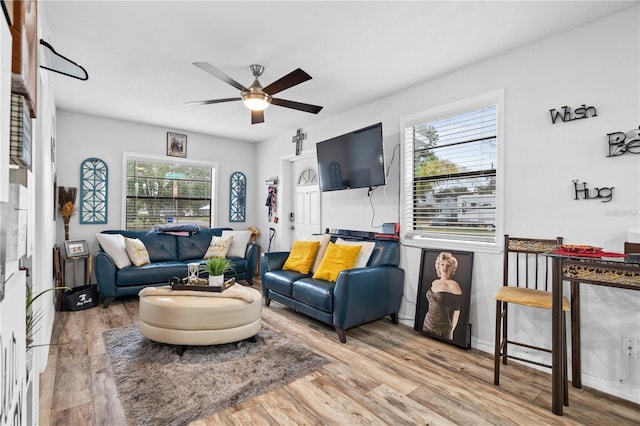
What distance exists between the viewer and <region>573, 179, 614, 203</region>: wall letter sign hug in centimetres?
217

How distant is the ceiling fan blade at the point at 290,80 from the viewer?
2451 mm

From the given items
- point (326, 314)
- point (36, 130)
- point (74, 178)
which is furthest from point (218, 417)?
point (74, 178)

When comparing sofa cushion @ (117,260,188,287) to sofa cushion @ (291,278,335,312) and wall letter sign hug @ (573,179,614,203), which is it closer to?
sofa cushion @ (291,278,335,312)

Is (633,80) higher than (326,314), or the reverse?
(633,80)

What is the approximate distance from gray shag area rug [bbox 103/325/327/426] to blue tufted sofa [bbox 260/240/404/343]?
1.34 ft

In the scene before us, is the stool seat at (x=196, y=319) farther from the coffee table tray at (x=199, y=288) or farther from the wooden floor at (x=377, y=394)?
the wooden floor at (x=377, y=394)

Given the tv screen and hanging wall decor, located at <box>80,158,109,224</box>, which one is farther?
hanging wall decor, located at <box>80,158,109,224</box>

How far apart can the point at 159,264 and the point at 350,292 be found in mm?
2804

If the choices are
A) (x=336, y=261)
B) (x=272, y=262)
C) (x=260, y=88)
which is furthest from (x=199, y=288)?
(x=260, y=88)

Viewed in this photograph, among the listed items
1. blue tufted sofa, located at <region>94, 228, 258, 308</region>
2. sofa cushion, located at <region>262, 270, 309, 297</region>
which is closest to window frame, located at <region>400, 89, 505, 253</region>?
sofa cushion, located at <region>262, 270, 309, 297</region>

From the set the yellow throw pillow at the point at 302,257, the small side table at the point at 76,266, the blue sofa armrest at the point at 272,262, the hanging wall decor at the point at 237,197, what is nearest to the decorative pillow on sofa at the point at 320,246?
the yellow throw pillow at the point at 302,257

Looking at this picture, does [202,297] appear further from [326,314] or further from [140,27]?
[140,27]

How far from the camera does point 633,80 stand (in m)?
2.10

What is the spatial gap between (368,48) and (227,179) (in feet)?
12.5
